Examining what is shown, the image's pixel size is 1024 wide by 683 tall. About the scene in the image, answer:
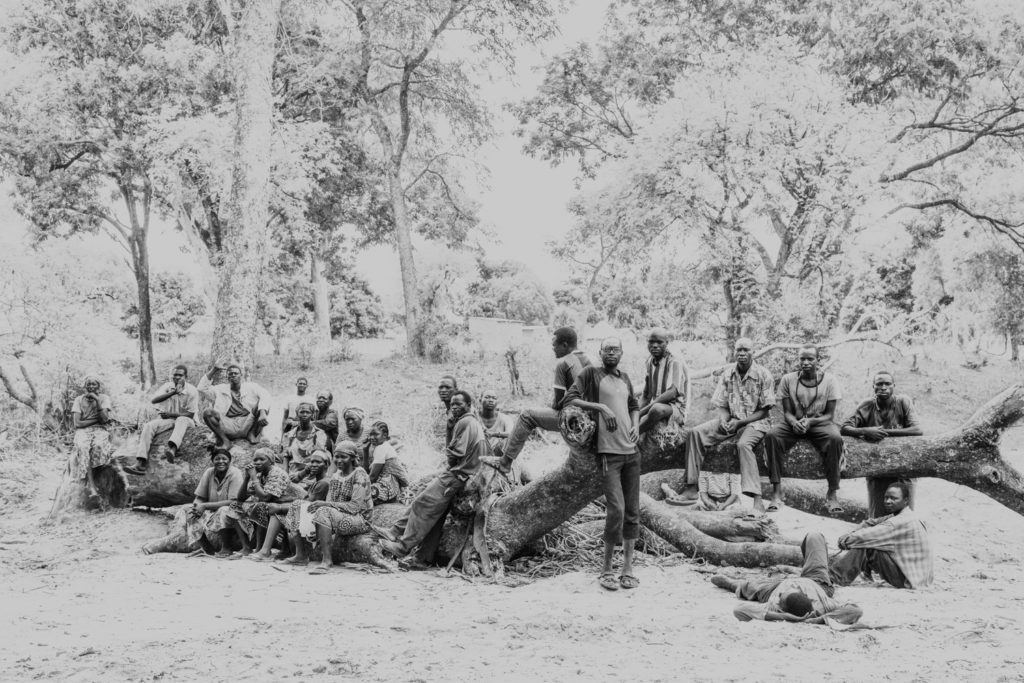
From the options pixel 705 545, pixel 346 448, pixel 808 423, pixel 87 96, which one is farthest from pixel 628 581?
pixel 87 96

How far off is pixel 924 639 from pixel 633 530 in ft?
6.92

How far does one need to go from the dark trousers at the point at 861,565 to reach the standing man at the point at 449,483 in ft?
9.97

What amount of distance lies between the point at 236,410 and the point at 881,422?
6.83 metres

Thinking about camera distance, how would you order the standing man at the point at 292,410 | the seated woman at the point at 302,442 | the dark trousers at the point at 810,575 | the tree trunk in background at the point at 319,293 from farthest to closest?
the tree trunk in background at the point at 319,293
the standing man at the point at 292,410
the seated woman at the point at 302,442
the dark trousers at the point at 810,575

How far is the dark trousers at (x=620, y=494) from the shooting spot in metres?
6.08

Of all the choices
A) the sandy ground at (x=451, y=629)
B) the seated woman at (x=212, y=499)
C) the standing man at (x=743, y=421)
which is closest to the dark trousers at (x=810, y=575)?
the sandy ground at (x=451, y=629)

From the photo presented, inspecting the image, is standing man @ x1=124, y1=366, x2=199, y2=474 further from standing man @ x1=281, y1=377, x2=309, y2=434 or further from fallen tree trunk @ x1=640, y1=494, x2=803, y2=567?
fallen tree trunk @ x1=640, y1=494, x2=803, y2=567

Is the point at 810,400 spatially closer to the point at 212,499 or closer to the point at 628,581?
the point at 628,581

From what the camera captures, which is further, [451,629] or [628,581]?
[628,581]

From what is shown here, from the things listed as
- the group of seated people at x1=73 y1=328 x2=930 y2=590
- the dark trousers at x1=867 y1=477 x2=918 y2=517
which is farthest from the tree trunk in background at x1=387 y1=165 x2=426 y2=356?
the dark trousers at x1=867 y1=477 x2=918 y2=517

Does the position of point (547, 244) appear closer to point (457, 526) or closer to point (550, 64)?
point (550, 64)

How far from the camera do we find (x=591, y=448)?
20.5 feet

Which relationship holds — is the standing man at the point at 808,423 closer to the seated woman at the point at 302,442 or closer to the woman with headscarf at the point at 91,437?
the seated woman at the point at 302,442

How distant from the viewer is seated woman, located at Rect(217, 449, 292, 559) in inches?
298
